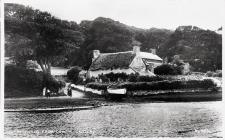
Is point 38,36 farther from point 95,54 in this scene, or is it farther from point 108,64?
point 108,64

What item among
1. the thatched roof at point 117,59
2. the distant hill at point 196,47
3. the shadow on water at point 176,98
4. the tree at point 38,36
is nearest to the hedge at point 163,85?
the shadow on water at point 176,98

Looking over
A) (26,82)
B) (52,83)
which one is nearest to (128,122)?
(52,83)

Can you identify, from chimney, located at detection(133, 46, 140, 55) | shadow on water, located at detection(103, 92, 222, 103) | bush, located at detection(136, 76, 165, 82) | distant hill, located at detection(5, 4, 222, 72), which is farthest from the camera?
chimney, located at detection(133, 46, 140, 55)

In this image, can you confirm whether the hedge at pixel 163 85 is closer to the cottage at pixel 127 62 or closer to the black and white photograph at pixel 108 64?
the black and white photograph at pixel 108 64

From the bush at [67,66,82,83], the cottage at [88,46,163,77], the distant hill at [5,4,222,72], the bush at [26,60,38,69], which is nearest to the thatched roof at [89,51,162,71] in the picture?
the cottage at [88,46,163,77]

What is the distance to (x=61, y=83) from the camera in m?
9.18

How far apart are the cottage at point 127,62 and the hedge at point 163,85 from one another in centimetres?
25

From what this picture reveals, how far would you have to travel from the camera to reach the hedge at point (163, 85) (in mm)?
8602

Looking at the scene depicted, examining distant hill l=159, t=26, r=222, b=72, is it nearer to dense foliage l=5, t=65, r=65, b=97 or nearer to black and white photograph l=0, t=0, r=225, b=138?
black and white photograph l=0, t=0, r=225, b=138

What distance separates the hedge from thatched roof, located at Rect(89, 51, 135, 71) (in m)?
0.43

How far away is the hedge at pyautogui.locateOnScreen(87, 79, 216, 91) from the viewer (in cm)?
860

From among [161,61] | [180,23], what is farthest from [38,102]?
[180,23]

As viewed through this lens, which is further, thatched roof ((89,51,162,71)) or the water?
thatched roof ((89,51,162,71))

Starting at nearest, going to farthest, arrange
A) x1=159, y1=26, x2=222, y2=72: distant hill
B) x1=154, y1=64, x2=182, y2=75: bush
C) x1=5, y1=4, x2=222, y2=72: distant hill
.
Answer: x1=159, y1=26, x2=222, y2=72: distant hill
x1=5, y1=4, x2=222, y2=72: distant hill
x1=154, y1=64, x2=182, y2=75: bush
